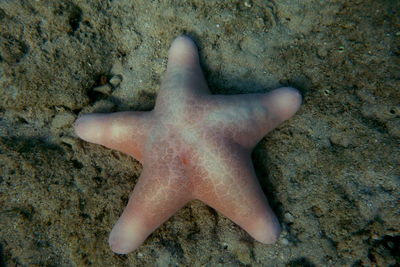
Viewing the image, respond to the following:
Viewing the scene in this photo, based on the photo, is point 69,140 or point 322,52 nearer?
point 69,140

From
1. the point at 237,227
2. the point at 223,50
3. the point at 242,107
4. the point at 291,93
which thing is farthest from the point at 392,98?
the point at 237,227

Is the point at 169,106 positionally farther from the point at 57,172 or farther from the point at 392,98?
the point at 392,98

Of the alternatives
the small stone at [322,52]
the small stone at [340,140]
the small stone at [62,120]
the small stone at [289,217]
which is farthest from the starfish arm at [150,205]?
the small stone at [322,52]

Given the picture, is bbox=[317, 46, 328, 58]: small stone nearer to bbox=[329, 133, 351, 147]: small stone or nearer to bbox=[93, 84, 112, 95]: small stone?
bbox=[329, 133, 351, 147]: small stone

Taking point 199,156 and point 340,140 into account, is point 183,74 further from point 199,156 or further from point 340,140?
point 340,140

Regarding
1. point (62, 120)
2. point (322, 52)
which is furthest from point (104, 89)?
point (322, 52)

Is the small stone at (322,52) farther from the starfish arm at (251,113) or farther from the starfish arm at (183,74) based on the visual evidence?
the starfish arm at (183,74)

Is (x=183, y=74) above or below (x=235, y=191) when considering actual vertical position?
above
